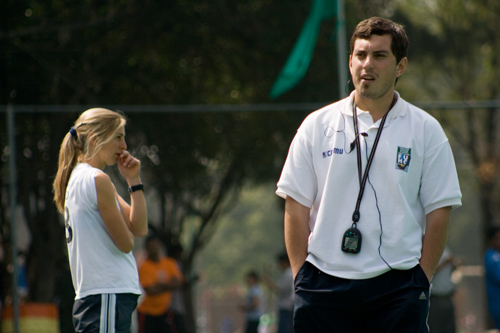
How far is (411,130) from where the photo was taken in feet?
9.89

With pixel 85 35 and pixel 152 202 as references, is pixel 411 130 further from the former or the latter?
pixel 152 202

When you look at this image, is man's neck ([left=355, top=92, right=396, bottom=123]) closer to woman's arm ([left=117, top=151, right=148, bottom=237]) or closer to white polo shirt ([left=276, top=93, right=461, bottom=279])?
white polo shirt ([left=276, top=93, right=461, bottom=279])

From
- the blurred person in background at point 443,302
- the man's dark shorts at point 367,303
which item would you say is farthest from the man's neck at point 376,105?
the blurred person in background at point 443,302

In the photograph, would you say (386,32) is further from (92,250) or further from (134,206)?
(92,250)

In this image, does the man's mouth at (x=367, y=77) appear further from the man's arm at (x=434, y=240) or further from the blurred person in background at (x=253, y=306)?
the blurred person in background at (x=253, y=306)

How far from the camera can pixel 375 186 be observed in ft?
9.66

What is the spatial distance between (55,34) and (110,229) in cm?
721

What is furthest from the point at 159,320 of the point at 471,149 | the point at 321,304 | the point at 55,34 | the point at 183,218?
the point at 471,149

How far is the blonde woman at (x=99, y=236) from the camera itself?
3.66 meters

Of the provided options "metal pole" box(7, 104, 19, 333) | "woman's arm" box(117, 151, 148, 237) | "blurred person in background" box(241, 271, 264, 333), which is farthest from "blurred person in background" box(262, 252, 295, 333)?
"woman's arm" box(117, 151, 148, 237)

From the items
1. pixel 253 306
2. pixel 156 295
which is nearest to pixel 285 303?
pixel 253 306

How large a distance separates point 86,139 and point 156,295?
16.5 feet

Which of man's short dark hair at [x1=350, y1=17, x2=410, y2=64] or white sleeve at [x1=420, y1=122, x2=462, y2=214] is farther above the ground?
man's short dark hair at [x1=350, y1=17, x2=410, y2=64]

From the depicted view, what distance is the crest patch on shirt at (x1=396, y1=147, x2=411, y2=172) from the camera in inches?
116
